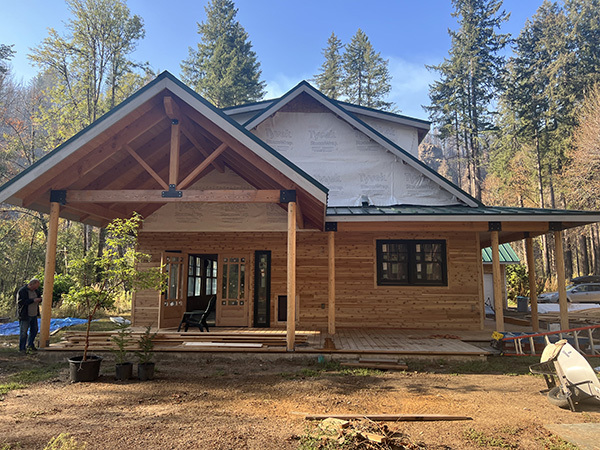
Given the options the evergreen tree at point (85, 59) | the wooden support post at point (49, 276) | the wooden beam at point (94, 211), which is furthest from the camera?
the evergreen tree at point (85, 59)

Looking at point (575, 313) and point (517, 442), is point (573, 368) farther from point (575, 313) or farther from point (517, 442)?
point (575, 313)

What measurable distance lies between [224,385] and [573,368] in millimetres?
4559

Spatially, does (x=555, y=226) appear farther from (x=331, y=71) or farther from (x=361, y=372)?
(x=331, y=71)

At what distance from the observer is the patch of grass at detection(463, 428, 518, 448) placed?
3.43m

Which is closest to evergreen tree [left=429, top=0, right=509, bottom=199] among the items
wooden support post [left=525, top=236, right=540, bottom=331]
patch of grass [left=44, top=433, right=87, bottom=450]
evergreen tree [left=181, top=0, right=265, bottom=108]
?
evergreen tree [left=181, top=0, right=265, bottom=108]

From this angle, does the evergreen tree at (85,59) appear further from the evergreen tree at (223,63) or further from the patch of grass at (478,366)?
the patch of grass at (478,366)

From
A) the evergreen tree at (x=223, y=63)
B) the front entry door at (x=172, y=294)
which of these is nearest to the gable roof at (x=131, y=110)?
the front entry door at (x=172, y=294)

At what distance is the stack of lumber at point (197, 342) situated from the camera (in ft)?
24.0

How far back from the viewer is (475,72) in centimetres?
2950

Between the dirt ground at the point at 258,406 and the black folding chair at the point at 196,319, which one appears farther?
the black folding chair at the point at 196,319

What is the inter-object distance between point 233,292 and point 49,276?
4509 mm

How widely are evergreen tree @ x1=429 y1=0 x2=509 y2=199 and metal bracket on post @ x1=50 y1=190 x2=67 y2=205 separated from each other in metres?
27.8

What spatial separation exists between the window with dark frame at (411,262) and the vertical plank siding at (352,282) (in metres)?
0.16

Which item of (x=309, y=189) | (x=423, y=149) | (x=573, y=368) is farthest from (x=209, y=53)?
(x=423, y=149)
